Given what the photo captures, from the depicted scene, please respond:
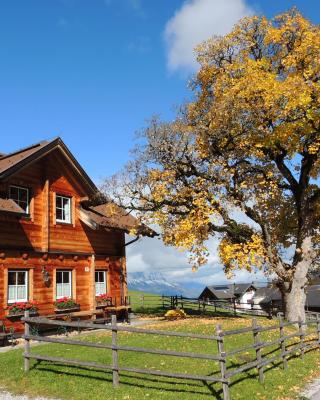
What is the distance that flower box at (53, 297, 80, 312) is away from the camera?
2250cm

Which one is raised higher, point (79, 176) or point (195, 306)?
point (79, 176)

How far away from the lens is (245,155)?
76.4 feet

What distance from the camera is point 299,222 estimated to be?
78.2 ft

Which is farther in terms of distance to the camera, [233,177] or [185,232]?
[233,177]

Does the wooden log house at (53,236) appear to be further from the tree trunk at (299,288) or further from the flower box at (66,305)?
the tree trunk at (299,288)

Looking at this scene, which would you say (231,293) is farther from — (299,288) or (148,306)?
(299,288)

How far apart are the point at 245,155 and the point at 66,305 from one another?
38.9 ft

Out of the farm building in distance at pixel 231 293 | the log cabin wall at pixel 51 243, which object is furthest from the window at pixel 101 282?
the farm building in distance at pixel 231 293

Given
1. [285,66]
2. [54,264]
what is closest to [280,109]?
[285,66]

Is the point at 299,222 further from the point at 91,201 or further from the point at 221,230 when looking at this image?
the point at 91,201

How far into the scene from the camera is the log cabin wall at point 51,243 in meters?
20.6

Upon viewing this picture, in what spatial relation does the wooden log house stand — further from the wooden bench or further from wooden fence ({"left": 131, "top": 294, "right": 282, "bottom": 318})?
wooden fence ({"left": 131, "top": 294, "right": 282, "bottom": 318})

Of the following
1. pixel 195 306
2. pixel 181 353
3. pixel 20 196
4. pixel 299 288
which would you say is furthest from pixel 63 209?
pixel 195 306

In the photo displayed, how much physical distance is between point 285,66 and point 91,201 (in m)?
12.6
